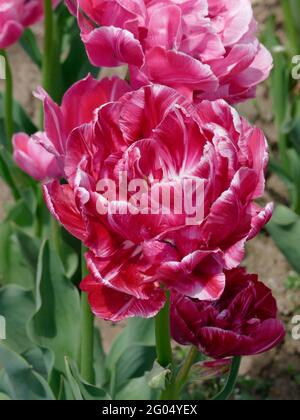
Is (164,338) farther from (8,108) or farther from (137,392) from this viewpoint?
(8,108)

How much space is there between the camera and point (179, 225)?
0.75 meters

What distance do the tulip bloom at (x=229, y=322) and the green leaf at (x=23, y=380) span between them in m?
0.33

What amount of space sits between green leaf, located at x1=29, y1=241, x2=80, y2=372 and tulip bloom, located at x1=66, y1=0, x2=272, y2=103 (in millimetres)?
469

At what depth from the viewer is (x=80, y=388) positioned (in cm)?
109

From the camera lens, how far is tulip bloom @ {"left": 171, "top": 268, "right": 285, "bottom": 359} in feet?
3.01

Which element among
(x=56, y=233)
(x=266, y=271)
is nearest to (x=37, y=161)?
(x=56, y=233)

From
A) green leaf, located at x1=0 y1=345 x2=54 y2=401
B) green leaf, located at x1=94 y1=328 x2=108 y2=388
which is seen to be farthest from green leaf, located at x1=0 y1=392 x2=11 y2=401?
green leaf, located at x1=94 y1=328 x2=108 y2=388

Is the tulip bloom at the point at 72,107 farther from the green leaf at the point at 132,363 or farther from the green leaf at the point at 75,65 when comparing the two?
the green leaf at the point at 75,65

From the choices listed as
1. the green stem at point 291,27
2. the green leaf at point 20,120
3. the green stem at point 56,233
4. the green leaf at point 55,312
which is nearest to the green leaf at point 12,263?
the green stem at point 56,233

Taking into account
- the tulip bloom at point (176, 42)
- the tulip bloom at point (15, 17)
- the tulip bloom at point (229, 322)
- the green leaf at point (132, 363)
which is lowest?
the green leaf at point (132, 363)

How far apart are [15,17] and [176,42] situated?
647mm

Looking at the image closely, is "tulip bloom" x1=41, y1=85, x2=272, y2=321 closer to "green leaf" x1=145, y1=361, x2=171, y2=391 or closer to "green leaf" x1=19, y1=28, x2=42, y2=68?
"green leaf" x1=145, y1=361, x2=171, y2=391

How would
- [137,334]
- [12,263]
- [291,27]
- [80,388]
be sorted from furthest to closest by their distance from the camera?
[291,27]
[12,263]
[137,334]
[80,388]

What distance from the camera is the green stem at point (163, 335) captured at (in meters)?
0.92
